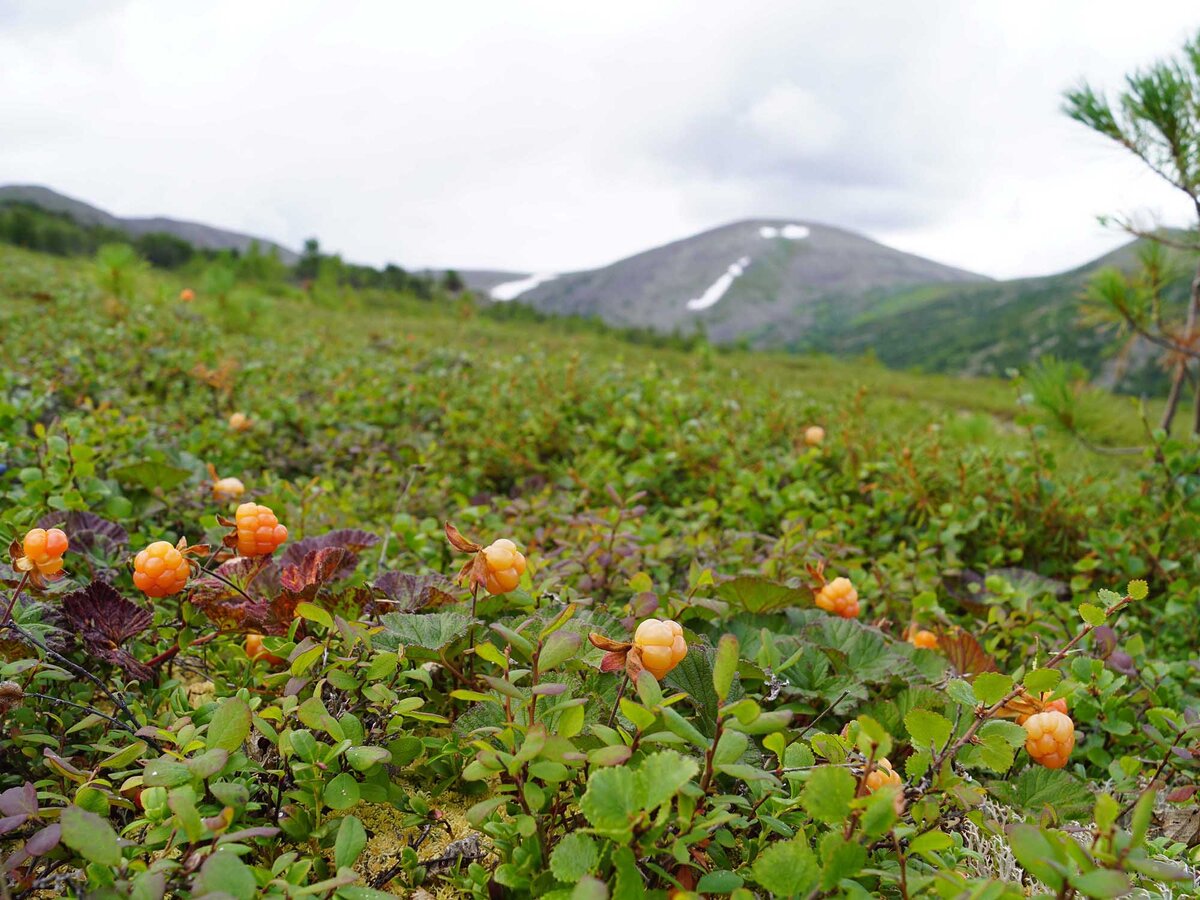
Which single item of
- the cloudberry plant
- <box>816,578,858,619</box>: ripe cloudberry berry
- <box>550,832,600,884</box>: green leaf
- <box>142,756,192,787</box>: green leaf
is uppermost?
the cloudberry plant

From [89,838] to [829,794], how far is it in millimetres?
758

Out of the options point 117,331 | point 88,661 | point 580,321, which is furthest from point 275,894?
point 580,321

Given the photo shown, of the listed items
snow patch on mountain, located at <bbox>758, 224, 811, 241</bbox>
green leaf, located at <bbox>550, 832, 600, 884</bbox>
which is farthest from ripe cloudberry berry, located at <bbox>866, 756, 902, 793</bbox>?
snow patch on mountain, located at <bbox>758, 224, 811, 241</bbox>

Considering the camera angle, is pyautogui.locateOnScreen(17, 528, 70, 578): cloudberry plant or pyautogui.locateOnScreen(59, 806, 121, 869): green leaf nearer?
pyautogui.locateOnScreen(59, 806, 121, 869): green leaf

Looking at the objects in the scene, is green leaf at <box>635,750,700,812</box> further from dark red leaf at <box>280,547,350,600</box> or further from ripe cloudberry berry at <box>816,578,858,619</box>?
ripe cloudberry berry at <box>816,578,858,619</box>

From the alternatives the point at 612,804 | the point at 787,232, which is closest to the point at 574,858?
the point at 612,804

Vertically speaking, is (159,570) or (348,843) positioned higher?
(159,570)

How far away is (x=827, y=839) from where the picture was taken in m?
0.77

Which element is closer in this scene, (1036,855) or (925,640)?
(1036,855)

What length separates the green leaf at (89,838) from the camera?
0.72 m

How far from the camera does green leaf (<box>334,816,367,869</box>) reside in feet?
2.75

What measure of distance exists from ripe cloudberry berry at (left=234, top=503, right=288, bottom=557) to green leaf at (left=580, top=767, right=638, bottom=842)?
762 mm

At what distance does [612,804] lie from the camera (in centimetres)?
76

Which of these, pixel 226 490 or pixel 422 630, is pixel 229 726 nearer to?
pixel 422 630
